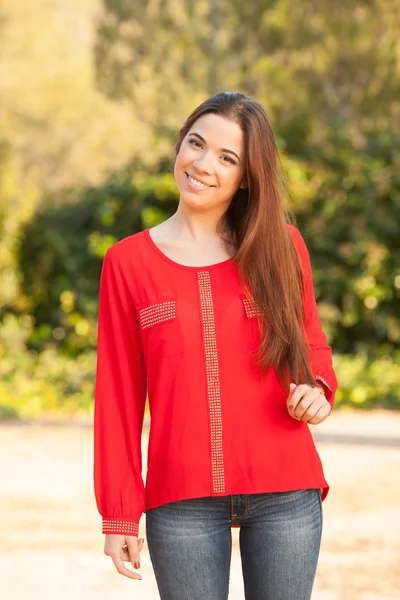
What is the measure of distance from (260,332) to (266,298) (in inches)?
3.2

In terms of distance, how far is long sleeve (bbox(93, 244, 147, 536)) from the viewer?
219 cm

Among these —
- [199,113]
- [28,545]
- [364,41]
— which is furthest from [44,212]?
[199,113]

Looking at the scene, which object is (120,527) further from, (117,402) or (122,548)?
(117,402)

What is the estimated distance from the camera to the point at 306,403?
83.4 inches

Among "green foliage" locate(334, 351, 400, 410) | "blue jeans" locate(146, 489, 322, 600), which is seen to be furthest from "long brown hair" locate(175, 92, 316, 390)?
"green foliage" locate(334, 351, 400, 410)

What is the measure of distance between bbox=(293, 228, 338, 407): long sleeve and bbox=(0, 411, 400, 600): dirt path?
2233 mm

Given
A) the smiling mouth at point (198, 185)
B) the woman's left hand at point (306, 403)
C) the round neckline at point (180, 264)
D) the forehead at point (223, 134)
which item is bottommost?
the woman's left hand at point (306, 403)

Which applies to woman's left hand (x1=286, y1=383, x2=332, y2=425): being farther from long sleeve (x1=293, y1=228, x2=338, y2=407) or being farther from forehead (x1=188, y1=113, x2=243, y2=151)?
forehead (x1=188, y1=113, x2=243, y2=151)

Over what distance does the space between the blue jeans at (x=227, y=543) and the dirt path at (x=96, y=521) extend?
7.25 ft

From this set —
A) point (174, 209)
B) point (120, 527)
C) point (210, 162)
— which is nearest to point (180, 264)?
point (210, 162)

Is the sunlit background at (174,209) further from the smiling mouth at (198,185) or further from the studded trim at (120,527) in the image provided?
the smiling mouth at (198,185)

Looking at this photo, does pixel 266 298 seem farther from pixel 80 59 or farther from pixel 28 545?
pixel 80 59

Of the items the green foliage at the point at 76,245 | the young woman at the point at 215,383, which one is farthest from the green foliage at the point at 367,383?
the young woman at the point at 215,383

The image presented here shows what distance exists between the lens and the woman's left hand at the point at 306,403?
6.95 ft
